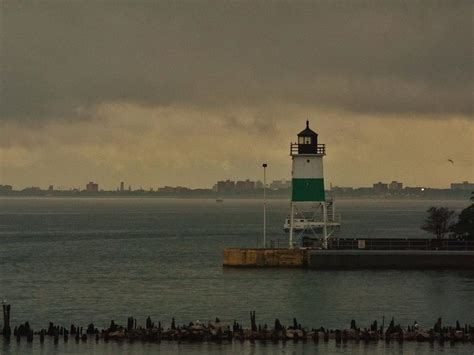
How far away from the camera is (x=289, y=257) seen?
67.8 m

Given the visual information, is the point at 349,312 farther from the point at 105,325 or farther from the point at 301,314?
the point at 105,325

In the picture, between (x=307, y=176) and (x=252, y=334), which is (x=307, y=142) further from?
(x=252, y=334)

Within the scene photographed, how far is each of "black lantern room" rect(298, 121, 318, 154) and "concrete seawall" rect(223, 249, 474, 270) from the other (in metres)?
6.36

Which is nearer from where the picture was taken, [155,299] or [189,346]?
[189,346]

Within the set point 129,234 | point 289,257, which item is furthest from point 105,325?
point 129,234

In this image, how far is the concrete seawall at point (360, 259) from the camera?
67625 mm

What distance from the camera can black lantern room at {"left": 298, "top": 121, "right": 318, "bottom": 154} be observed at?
6831cm

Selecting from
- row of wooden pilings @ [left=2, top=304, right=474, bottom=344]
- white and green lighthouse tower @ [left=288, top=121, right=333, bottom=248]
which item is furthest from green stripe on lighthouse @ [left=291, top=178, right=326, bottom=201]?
row of wooden pilings @ [left=2, top=304, right=474, bottom=344]

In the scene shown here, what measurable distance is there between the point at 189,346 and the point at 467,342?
1048cm

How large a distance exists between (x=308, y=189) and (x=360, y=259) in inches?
217

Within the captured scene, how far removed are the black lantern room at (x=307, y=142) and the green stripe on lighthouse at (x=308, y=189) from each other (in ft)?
6.18

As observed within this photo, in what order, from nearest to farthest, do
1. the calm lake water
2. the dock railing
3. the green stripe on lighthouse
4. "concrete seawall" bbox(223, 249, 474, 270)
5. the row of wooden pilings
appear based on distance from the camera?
the row of wooden pilings → the calm lake water → "concrete seawall" bbox(223, 249, 474, 270) → the green stripe on lighthouse → the dock railing

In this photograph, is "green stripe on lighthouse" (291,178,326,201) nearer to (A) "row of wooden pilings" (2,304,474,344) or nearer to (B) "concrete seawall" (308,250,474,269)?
(B) "concrete seawall" (308,250,474,269)

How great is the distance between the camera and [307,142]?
225ft
